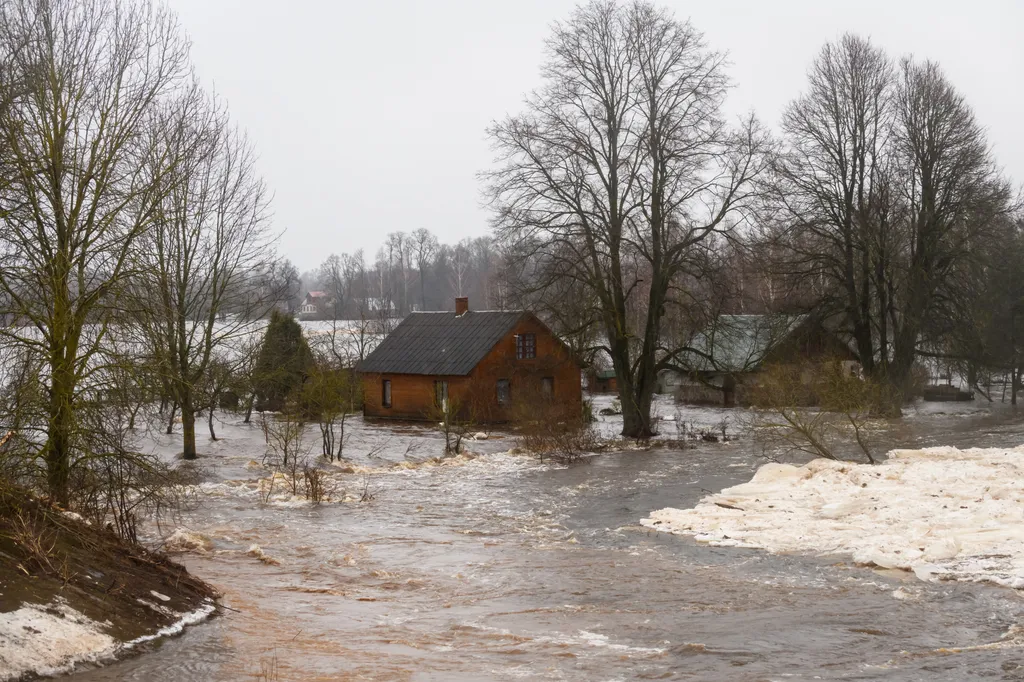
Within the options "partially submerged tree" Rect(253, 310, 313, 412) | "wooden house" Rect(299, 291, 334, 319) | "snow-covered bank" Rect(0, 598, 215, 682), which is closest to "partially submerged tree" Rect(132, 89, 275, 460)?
"partially submerged tree" Rect(253, 310, 313, 412)

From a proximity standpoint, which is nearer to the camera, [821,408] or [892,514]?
[892,514]

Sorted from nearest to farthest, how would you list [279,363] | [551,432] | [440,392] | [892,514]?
[892,514], [551,432], [279,363], [440,392]

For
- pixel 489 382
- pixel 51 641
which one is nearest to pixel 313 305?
pixel 489 382

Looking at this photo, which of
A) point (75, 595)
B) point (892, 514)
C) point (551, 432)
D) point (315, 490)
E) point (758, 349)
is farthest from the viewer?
point (758, 349)

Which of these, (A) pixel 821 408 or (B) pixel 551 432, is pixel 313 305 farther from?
(A) pixel 821 408

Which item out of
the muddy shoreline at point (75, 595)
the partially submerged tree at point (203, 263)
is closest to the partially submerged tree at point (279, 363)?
the partially submerged tree at point (203, 263)

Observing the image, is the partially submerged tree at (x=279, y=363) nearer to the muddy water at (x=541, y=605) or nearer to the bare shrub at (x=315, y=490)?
the bare shrub at (x=315, y=490)

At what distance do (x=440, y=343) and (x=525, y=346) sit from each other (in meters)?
3.97

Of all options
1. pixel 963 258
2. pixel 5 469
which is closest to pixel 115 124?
pixel 5 469

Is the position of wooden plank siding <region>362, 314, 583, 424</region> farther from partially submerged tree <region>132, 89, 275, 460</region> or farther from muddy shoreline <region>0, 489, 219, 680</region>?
muddy shoreline <region>0, 489, 219, 680</region>

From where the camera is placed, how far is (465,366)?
41438 mm

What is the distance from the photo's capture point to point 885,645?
10.0 meters

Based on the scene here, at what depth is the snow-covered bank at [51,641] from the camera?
25.1 feet

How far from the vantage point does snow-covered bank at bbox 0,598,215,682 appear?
7664 mm
